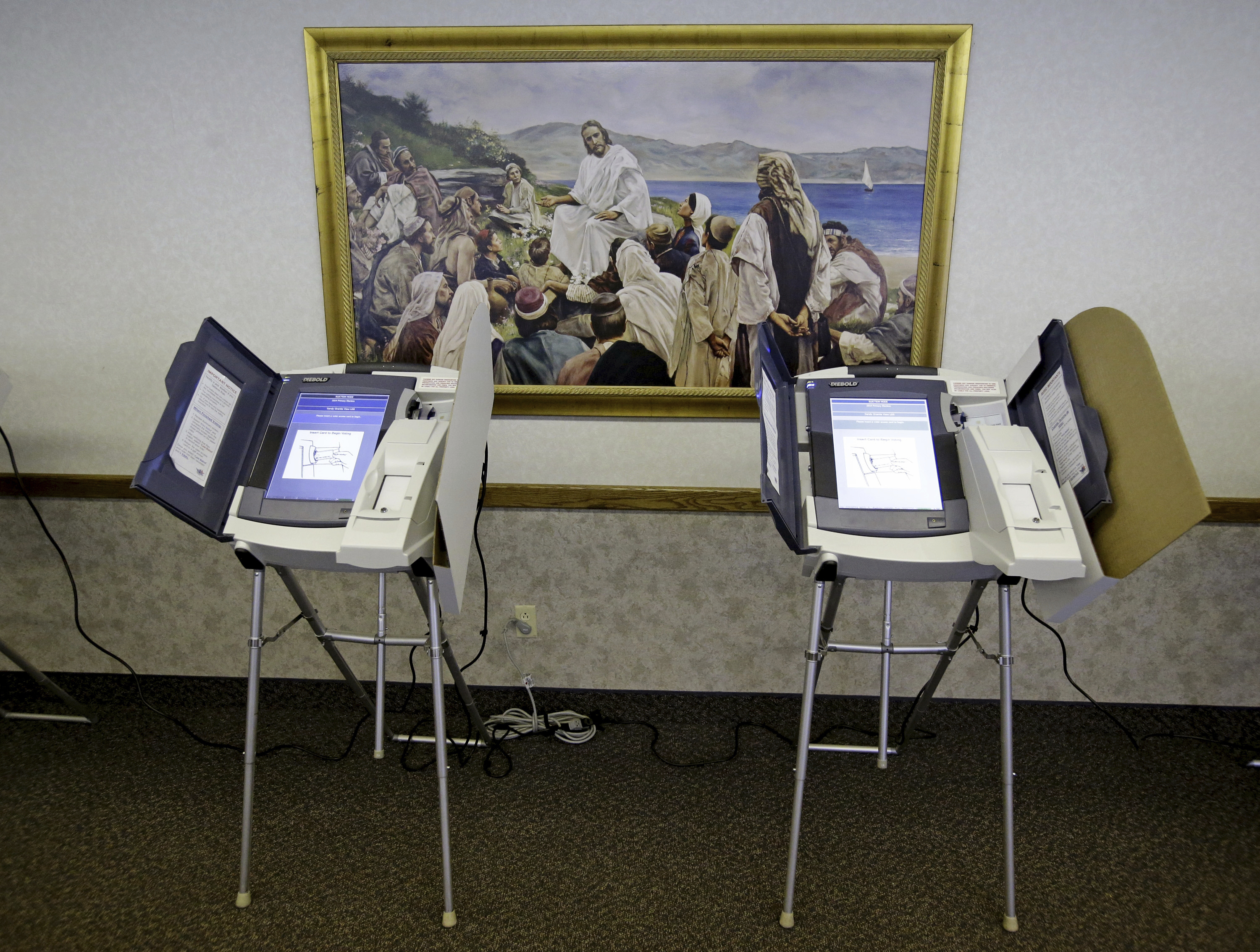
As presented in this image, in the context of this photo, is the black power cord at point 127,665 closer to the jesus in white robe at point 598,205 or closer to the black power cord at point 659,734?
the black power cord at point 659,734

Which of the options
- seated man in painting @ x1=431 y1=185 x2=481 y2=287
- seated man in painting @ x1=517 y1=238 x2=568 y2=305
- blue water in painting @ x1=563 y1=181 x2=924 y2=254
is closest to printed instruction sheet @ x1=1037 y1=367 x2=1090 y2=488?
blue water in painting @ x1=563 y1=181 x2=924 y2=254

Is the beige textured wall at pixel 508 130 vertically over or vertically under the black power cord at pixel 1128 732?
over

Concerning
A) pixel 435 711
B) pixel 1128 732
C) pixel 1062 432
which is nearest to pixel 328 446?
pixel 435 711

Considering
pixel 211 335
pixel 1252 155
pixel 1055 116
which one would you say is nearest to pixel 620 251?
pixel 211 335

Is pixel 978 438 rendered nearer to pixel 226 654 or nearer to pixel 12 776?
pixel 226 654

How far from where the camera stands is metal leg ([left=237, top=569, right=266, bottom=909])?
55.8 inches

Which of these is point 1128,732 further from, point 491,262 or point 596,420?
point 491,262

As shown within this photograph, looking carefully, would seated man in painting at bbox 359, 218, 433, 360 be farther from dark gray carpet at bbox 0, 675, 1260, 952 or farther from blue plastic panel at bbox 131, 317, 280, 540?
dark gray carpet at bbox 0, 675, 1260, 952

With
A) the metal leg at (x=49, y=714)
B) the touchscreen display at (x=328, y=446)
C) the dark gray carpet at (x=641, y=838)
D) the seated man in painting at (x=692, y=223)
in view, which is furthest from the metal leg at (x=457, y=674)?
the metal leg at (x=49, y=714)

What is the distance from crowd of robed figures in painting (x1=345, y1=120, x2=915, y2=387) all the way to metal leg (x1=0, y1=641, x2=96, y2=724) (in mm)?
1338

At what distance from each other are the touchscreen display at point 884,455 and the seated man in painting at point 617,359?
63cm

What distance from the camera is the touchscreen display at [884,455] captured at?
4.48ft

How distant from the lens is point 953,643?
1610 millimetres

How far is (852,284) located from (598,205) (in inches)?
28.0
